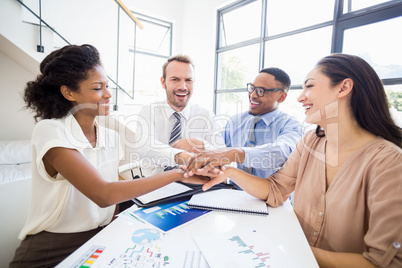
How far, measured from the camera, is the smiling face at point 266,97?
6.08ft

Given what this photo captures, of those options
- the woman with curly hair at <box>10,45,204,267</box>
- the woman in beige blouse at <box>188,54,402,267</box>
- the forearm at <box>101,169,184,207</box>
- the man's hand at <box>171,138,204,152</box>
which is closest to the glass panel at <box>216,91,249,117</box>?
the man's hand at <box>171,138,204,152</box>

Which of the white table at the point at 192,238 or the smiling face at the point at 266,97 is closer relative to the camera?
the white table at the point at 192,238

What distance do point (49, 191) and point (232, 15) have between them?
454cm

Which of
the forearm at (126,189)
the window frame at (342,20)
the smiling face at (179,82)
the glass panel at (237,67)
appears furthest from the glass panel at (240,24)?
the forearm at (126,189)

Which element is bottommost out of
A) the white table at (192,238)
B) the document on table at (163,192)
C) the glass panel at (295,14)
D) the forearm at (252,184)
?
the white table at (192,238)

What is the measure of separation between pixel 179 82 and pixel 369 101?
146 cm

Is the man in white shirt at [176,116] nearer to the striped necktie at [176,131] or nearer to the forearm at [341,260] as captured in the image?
the striped necktie at [176,131]

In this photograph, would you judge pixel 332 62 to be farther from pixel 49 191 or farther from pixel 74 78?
pixel 49 191

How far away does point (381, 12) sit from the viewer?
2449 mm

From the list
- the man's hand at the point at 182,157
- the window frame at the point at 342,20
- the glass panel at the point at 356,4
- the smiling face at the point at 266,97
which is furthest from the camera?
the glass panel at the point at 356,4

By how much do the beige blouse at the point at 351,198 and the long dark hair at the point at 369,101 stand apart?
66 mm

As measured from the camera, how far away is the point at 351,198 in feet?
2.90

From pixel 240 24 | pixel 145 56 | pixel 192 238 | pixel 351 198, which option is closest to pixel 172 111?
pixel 192 238

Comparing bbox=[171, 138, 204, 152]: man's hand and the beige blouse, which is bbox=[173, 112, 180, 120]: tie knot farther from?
the beige blouse
